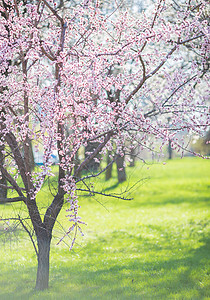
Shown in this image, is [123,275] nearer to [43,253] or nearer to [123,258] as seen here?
[123,258]

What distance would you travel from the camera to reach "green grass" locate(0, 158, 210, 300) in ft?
21.2

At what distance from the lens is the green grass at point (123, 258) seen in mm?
6449

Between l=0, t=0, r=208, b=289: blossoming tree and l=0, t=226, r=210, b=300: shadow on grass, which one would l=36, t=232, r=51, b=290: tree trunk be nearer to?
l=0, t=0, r=208, b=289: blossoming tree

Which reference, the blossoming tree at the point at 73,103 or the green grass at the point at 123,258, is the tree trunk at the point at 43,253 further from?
the green grass at the point at 123,258

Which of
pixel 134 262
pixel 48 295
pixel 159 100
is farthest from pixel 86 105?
pixel 134 262

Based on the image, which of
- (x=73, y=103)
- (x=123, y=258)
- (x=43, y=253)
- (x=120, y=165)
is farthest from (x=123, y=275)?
(x=120, y=165)

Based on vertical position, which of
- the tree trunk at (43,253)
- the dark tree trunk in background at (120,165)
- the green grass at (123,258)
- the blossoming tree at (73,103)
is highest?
the blossoming tree at (73,103)

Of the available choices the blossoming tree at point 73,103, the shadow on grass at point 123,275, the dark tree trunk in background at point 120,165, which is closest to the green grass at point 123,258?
the shadow on grass at point 123,275

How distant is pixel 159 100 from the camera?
251 inches

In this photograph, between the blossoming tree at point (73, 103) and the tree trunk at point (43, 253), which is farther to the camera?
the tree trunk at point (43, 253)

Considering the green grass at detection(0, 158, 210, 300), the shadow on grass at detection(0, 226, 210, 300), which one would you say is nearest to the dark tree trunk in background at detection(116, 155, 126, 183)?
the green grass at detection(0, 158, 210, 300)

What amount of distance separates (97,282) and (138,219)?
818cm

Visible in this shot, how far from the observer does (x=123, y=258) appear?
9148 mm

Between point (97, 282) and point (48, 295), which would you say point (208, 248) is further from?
point (48, 295)
